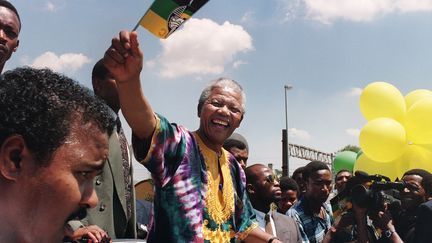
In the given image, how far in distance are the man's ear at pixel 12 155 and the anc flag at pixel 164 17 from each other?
3.06 ft

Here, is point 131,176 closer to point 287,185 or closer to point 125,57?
point 125,57

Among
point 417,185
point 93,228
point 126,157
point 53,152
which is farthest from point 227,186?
point 417,185

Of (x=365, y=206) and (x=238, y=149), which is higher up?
(x=238, y=149)

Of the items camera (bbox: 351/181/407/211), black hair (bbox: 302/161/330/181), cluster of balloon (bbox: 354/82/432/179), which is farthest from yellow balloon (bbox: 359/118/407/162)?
camera (bbox: 351/181/407/211)

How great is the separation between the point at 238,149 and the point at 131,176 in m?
1.93

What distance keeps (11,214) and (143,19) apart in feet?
3.29

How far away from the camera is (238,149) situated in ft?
13.4

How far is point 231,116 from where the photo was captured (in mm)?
2252

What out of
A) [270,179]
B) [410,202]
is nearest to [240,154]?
[270,179]

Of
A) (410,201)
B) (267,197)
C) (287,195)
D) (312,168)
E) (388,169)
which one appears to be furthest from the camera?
(388,169)

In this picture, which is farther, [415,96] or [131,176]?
[415,96]

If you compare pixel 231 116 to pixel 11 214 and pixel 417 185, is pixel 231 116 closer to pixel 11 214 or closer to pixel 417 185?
pixel 11 214

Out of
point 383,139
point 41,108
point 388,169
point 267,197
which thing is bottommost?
point 388,169

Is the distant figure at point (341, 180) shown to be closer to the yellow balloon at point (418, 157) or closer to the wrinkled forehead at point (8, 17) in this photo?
the yellow balloon at point (418, 157)
